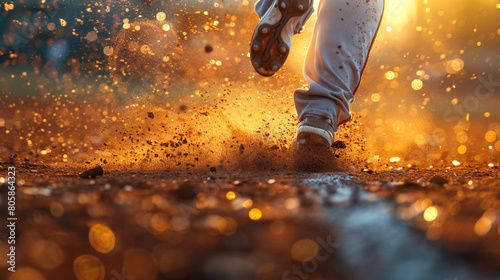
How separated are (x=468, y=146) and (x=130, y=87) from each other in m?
2.07

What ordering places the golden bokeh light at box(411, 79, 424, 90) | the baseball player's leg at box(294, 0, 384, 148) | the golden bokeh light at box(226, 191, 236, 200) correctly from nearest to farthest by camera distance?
the golden bokeh light at box(226, 191, 236, 200) → the baseball player's leg at box(294, 0, 384, 148) → the golden bokeh light at box(411, 79, 424, 90)

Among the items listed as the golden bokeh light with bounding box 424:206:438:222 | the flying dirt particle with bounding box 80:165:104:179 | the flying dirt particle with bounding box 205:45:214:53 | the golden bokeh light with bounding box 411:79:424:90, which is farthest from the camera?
the golden bokeh light with bounding box 411:79:424:90

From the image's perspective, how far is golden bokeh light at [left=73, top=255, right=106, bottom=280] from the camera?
0.34 meters

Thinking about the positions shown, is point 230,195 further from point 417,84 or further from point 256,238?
point 417,84

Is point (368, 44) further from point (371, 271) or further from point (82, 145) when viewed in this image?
point (82, 145)

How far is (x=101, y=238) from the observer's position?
15.2 inches

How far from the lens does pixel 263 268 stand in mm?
339

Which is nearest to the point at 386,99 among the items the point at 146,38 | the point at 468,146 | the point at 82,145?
the point at 468,146

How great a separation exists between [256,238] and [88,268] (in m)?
0.17

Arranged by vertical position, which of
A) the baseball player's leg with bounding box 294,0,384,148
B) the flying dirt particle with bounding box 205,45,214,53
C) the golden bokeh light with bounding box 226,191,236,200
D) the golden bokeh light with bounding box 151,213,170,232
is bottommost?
the golden bokeh light with bounding box 151,213,170,232

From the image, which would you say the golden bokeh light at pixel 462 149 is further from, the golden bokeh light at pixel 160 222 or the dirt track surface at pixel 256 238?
the golden bokeh light at pixel 160 222

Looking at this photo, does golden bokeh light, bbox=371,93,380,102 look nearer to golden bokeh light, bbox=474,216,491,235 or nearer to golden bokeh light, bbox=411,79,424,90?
golden bokeh light, bbox=411,79,424,90

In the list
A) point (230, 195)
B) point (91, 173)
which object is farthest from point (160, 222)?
point (91, 173)

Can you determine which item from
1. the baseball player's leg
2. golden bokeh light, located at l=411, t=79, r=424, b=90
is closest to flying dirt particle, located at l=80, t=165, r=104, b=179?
the baseball player's leg
